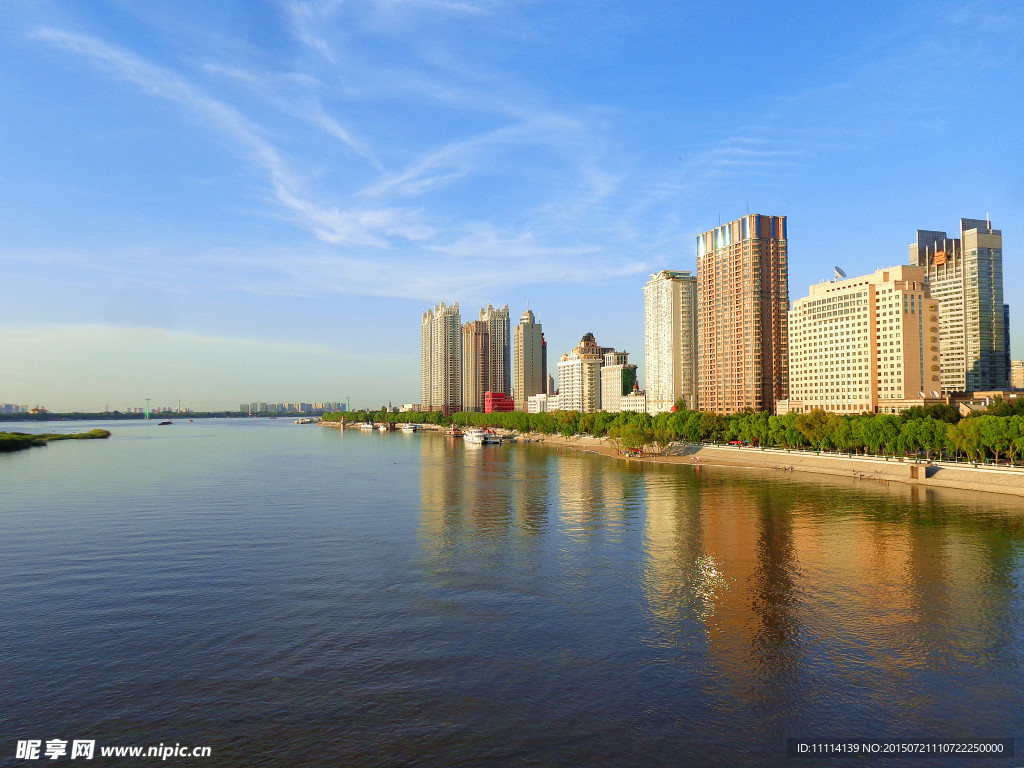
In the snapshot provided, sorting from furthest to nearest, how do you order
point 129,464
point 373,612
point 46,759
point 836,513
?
point 129,464 < point 836,513 < point 373,612 < point 46,759

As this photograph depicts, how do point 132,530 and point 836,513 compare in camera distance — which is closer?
point 132,530

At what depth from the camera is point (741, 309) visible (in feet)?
636

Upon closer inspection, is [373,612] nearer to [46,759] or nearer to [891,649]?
[46,759]

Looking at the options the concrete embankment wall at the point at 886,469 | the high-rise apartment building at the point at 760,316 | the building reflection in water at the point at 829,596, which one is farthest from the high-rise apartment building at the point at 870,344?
the building reflection in water at the point at 829,596

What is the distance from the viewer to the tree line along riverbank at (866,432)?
92625mm

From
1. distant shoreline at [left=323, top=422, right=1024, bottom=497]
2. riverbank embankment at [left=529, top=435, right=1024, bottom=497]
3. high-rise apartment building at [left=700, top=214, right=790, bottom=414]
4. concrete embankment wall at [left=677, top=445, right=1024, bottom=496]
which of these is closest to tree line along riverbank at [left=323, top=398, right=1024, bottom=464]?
distant shoreline at [left=323, top=422, right=1024, bottom=497]

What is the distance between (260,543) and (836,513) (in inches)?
2246

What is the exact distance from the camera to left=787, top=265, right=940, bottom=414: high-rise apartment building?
151 meters

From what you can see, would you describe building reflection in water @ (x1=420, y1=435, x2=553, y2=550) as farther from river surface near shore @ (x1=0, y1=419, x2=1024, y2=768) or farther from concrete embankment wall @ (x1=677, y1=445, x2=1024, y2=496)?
concrete embankment wall @ (x1=677, y1=445, x2=1024, y2=496)

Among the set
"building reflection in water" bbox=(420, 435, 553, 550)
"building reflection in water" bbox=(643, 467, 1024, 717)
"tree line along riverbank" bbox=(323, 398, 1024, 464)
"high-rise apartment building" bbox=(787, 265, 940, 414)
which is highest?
"high-rise apartment building" bbox=(787, 265, 940, 414)

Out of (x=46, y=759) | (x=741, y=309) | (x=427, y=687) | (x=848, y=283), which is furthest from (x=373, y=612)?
(x=741, y=309)

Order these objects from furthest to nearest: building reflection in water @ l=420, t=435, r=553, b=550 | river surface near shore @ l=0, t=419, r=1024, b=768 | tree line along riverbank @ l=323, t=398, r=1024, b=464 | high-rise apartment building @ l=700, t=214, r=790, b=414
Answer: high-rise apartment building @ l=700, t=214, r=790, b=414 → tree line along riverbank @ l=323, t=398, r=1024, b=464 → building reflection in water @ l=420, t=435, r=553, b=550 → river surface near shore @ l=0, t=419, r=1024, b=768

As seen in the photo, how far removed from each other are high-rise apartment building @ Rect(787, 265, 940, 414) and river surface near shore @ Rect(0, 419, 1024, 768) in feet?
300

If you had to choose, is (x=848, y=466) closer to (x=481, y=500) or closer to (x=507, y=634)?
(x=481, y=500)
